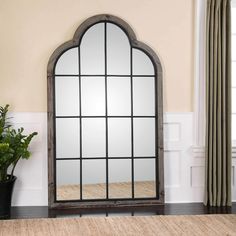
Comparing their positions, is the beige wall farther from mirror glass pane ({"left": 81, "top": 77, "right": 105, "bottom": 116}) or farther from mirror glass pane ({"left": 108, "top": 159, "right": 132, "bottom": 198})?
mirror glass pane ({"left": 108, "top": 159, "right": 132, "bottom": 198})

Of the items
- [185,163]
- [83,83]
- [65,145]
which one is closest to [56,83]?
[83,83]

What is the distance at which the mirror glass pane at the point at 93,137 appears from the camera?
15.1 ft

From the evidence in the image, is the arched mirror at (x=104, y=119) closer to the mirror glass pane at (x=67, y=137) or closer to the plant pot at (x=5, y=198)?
the mirror glass pane at (x=67, y=137)

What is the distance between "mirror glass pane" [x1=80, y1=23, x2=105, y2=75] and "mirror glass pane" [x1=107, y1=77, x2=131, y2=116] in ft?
0.73

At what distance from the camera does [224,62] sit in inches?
180

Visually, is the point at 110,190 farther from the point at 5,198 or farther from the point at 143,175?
the point at 5,198

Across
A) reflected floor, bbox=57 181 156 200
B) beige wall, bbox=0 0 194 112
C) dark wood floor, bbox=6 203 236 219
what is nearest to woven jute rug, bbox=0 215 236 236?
dark wood floor, bbox=6 203 236 219

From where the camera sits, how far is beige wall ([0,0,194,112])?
4543 mm

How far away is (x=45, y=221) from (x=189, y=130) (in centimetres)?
171

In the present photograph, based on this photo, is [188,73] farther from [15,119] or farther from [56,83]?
[15,119]

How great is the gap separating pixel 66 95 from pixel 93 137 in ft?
1.60

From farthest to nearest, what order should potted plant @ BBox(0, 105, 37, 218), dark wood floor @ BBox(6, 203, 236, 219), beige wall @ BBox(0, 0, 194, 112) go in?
beige wall @ BBox(0, 0, 194, 112) < dark wood floor @ BBox(6, 203, 236, 219) < potted plant @ BBox(0, 105, 37, 218)

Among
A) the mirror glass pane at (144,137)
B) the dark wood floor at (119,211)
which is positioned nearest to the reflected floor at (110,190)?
the dark wood floor at (119,211)

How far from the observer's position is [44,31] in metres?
4.57
